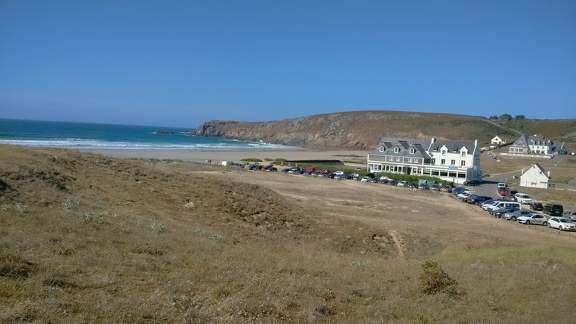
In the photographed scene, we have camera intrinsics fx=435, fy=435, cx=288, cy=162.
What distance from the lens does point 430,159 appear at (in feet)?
253

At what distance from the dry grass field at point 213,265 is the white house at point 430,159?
48487 millimetres

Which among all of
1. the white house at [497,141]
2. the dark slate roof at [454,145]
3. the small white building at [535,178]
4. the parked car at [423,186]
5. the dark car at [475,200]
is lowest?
the dark car at [475,200]

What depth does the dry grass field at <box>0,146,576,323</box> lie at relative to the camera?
750cm

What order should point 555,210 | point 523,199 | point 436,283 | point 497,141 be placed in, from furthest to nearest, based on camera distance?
1. point 497,141
2. point 523,199
3. point 555,210
4. point 436,283

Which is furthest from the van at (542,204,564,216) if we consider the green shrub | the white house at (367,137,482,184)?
the green shrub

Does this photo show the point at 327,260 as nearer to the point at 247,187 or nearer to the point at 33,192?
the point at 33,192

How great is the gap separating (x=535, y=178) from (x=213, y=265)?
67564mm

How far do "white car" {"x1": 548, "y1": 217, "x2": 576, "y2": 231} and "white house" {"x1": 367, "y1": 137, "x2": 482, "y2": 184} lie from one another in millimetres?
32754

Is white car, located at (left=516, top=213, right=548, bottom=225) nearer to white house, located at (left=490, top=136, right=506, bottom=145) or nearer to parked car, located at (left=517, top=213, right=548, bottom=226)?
parked car, located at (left=517, top=213, right=548, bottom=226)

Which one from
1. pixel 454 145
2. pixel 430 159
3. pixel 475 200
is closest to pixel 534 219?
pixel 475 200

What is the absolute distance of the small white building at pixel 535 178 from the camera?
65.2 m

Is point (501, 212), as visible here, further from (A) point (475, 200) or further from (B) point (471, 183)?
(B) point (471, 183)

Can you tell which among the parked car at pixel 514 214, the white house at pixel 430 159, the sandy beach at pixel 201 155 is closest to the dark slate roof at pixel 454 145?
the white house at pixel 430 159

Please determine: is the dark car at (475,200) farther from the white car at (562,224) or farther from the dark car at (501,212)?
the white car at (562,224)
